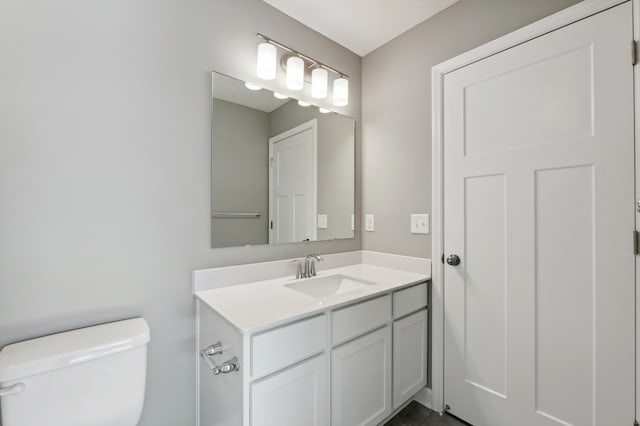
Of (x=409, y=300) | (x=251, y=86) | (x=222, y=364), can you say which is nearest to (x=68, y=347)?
(x=222, y=364)

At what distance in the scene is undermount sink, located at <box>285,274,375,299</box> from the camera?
1.62 meters

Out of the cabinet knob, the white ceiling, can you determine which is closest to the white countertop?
the cabinet knob

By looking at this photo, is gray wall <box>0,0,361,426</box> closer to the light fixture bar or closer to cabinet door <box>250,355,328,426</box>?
the light fixture bar

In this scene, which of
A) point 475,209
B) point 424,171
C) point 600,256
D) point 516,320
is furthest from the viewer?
point 424,171

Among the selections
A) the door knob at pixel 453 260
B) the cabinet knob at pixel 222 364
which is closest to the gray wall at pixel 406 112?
the door knob at pixel 453 260

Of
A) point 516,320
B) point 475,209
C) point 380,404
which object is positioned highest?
point 475,209

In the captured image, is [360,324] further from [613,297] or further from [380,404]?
[613,297]

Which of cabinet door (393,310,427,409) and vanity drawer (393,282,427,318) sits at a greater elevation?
vanity drawer (393,282,427,318)

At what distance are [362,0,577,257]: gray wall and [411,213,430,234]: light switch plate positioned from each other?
3 cm

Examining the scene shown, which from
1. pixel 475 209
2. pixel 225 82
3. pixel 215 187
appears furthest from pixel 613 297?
pixel 225 82

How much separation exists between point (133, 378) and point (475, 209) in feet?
5.68

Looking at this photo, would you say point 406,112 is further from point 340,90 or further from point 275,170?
point 275,170

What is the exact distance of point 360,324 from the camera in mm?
1347

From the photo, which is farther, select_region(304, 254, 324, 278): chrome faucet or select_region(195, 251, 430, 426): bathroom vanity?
select_region(304, 254, 324, 278): chrome faucet
